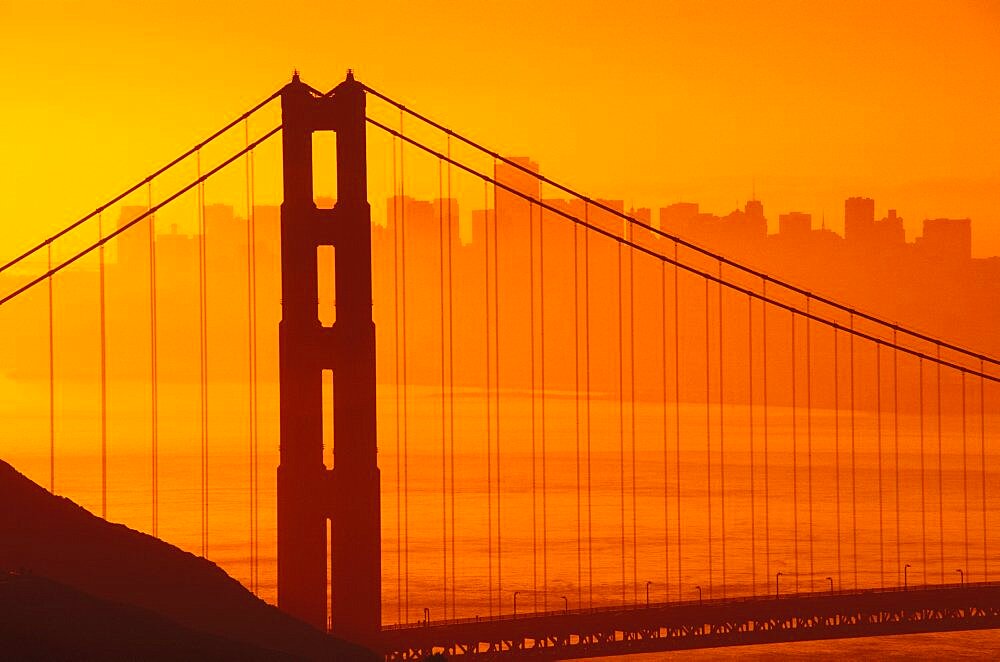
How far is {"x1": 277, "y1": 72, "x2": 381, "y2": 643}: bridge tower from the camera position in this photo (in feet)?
136

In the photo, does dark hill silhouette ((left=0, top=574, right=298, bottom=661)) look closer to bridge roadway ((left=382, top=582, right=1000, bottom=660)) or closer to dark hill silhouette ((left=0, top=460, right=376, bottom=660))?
dark hill silhouette ((left=0, top=460, right=376, bottom=660))

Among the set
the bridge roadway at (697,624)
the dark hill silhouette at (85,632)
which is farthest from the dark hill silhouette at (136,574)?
the bridge roadway at (697,624)

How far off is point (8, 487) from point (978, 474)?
155900 millimetres

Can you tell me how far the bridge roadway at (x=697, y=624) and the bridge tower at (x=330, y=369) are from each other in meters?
3.05

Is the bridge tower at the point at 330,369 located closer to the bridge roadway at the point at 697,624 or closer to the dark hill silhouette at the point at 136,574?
the dark hill silhouette at the point at 136,574

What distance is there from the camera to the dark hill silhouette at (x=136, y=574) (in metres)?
41.1

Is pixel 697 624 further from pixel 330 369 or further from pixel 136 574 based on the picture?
pixel 136 574

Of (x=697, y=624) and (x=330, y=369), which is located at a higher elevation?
(x=330, y=369)

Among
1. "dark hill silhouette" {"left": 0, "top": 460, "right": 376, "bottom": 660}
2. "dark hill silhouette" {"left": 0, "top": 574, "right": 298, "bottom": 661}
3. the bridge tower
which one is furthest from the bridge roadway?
"dark hill silhouette" {"left": 0, "top": 574, "right": 298, "bottom": 661}

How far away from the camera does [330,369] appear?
41.5 meters

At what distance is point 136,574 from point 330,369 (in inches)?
309

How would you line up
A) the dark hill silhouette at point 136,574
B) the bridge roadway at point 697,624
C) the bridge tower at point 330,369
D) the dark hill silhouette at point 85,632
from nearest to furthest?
the dark hill silhouette at point 85,632
the dark hill silhouette at point 136,574
the bridge tower at point 330,369
the bridge roadway at point 697,624

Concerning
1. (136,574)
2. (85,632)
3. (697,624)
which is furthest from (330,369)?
(697,624)

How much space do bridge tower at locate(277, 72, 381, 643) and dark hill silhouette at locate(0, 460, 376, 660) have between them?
1350 mm
